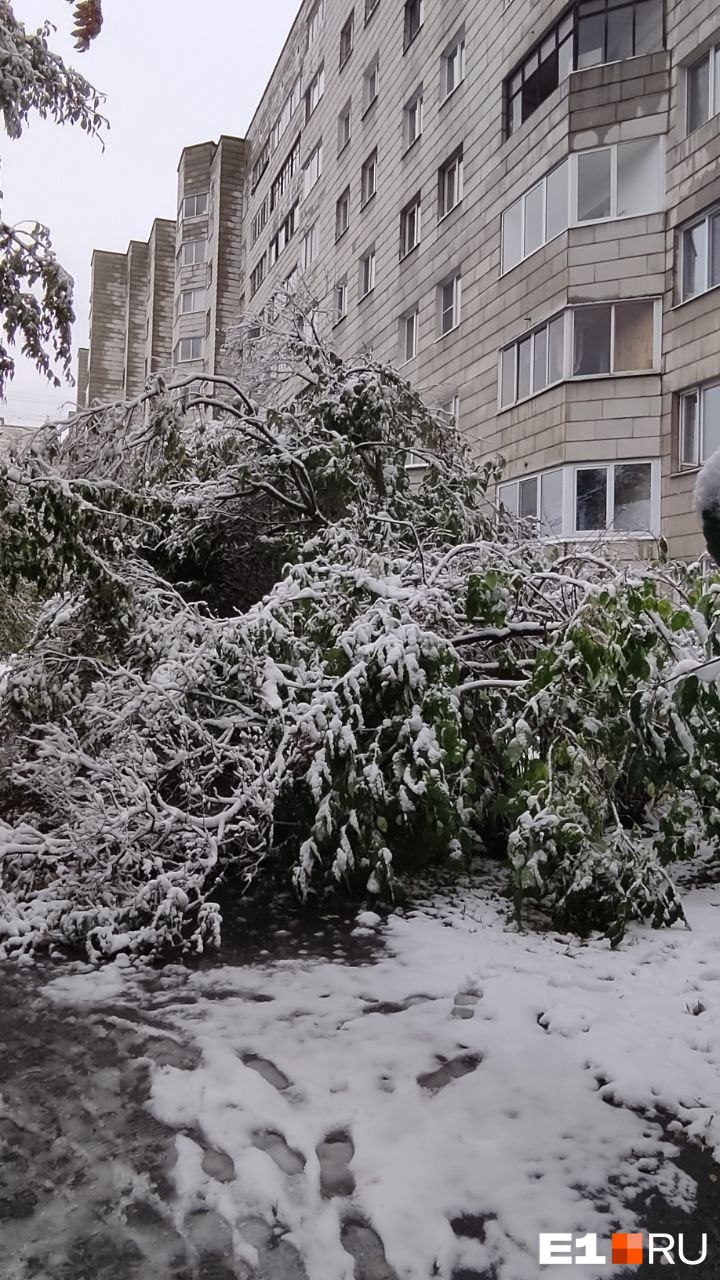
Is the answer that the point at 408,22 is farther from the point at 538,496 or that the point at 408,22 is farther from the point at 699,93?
the point at 538,496

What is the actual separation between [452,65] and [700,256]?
9.78 meters

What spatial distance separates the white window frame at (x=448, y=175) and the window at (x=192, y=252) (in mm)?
23349

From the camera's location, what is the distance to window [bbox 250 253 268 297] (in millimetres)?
36094

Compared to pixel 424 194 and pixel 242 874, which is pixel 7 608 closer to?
pixel 242 874

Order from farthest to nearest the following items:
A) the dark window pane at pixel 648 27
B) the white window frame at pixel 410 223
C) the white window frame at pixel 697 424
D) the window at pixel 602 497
Answer: 1. the white window frame at pixel 410 223
2. the dark window pane at pixel 648 27
3. the window at pixel 602 497
4. the white window frame at pixel 697 424

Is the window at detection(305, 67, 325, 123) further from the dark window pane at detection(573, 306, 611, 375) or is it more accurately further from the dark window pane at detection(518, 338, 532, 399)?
the dark window pane at detection(573, 306, 611, 375)

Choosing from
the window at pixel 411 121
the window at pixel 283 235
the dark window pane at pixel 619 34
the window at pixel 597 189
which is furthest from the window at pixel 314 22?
the window at pixel 597 189

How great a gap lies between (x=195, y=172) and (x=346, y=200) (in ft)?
59.9

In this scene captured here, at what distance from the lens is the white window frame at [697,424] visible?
14.5 metres

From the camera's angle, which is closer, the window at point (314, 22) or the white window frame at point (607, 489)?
the white window frame at point (607, 489)

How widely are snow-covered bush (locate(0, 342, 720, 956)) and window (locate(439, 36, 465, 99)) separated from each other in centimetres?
1779

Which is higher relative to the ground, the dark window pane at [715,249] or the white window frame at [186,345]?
the white window frame at [186,345]

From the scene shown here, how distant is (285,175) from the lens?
3359 centimetres

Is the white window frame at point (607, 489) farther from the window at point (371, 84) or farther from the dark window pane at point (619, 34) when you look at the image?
the window at point (371, 84)
